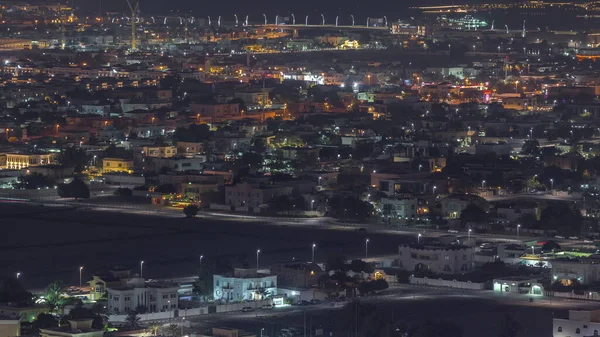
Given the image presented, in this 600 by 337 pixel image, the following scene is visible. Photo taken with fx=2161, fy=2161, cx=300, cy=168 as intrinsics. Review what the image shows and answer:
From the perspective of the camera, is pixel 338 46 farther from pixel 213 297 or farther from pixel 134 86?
pixel 213 297

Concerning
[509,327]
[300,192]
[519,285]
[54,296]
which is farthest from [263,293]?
[300,192]

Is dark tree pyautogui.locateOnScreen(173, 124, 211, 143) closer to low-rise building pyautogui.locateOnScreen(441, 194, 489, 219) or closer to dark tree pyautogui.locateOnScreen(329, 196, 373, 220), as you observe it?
dark tree pyautogui.locateOnScreen(329, 196, 373, 220)

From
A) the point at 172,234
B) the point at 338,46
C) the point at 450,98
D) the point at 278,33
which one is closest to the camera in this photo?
the point at 172,234

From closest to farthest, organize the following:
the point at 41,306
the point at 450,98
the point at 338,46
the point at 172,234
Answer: the point at 41,306, the point at 172,234, the point at 450,98, the point at 338,46

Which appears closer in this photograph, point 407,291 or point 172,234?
point 407,291

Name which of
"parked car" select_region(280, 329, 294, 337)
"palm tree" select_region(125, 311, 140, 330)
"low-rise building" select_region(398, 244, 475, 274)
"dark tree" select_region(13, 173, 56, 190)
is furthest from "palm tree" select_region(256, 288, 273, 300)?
"dark tree" select_region(13, 173, 56, 190)

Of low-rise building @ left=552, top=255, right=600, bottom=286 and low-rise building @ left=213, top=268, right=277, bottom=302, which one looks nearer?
low-rise building @ left=213, top=268, right=277, bottom=302

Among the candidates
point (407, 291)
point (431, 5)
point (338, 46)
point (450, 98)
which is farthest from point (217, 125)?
point (431, 5)
